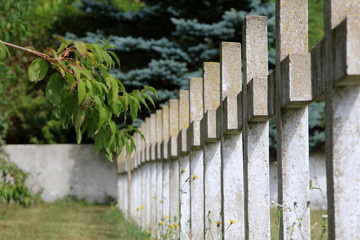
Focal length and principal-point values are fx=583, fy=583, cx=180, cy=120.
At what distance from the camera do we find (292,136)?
237 centimetres

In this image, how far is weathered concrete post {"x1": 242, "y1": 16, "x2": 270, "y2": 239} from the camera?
2824 mm

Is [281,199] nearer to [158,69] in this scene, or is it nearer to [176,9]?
[158,69]

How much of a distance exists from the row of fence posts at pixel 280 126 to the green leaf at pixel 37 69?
96 cm

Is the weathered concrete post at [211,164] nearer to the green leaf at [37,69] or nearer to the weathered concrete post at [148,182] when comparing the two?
the green leaf at [37,69]

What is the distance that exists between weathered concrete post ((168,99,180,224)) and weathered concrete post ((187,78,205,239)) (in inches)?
42.5

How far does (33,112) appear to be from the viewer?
17328mm

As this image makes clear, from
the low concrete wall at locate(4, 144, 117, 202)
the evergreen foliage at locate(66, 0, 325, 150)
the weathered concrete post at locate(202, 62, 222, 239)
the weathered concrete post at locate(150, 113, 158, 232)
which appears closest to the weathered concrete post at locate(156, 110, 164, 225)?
the weathered concrete post at locate(150, 113, 158, 232)

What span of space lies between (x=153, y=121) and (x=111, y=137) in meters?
5.45

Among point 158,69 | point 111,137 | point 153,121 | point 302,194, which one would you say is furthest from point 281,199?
point 158,69

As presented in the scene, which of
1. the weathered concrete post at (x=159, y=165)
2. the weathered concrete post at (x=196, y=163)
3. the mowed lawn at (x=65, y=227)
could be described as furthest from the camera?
the mowed lawn at (x=65, y=227)

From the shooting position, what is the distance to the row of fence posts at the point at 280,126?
73.5 inches

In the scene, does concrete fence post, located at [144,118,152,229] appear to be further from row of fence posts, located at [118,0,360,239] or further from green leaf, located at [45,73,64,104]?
green leaf, located at [45,73,64,104]

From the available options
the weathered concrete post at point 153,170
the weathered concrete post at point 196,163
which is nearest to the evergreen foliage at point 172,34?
the weathered concrete post at point 153,170

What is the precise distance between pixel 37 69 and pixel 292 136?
3.52 ft
